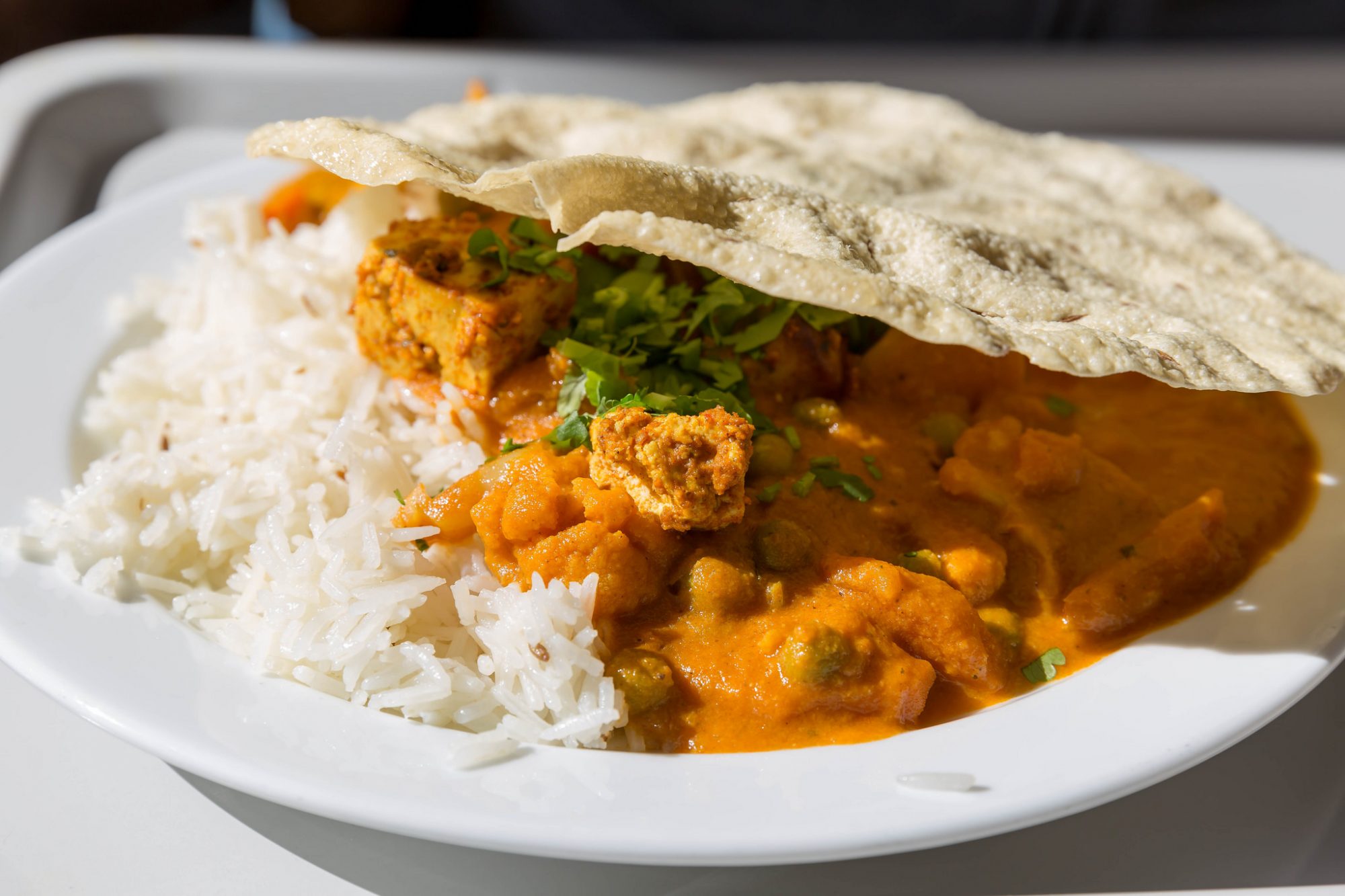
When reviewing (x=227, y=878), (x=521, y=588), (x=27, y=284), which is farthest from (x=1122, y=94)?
(x=227, y=878)

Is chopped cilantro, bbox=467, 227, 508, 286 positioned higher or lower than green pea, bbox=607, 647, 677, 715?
higher

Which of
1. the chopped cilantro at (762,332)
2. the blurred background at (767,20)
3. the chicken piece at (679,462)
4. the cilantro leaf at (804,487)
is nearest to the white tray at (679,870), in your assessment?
the chicken piece at (679,462)

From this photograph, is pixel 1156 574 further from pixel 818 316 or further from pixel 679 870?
pixel 679 870

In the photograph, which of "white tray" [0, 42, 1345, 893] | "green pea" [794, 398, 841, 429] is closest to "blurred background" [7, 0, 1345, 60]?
"green pea" [794, 398, 841, 429]

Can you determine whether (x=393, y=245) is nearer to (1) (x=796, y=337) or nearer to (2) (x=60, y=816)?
(1) (x=796, y=337)

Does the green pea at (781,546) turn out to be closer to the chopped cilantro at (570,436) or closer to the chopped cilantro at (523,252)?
the chopped cilantro at (570,436)

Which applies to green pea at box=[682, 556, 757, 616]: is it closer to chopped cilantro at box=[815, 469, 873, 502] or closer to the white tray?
chopped cilantro at box=[815, 469, 873, 502]

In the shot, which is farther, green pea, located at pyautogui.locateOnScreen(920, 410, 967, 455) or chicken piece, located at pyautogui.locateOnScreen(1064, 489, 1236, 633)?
green pea, located at pyautogui.locateOnScreen(920, 410, 967, 455)
